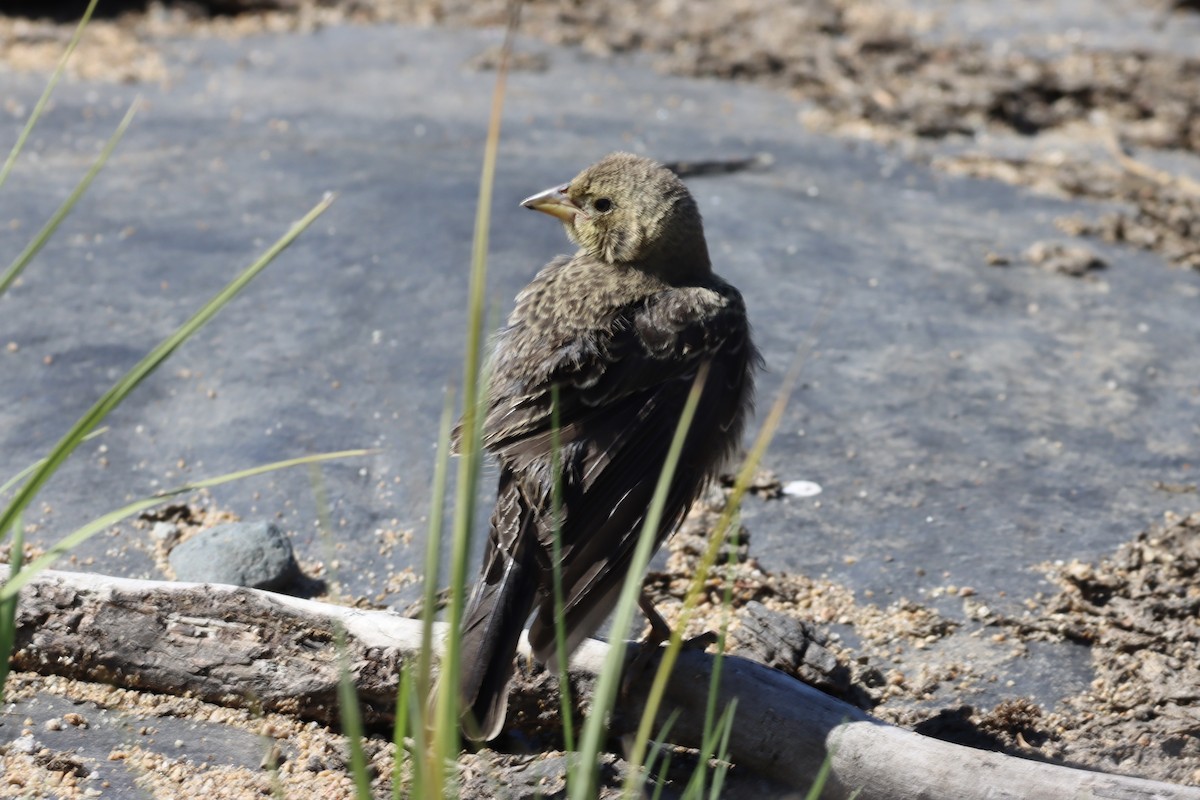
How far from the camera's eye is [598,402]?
3.30 meters

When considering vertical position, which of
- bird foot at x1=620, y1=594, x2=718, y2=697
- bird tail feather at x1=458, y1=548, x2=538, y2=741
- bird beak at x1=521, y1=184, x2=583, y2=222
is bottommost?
bird foot at x1=620, y1=594, x2=718, y2=697

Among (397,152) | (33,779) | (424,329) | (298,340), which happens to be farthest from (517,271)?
(33,779)

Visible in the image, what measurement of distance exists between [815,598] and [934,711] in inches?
22.8

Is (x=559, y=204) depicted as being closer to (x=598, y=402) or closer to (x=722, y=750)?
(x=598, y=402)

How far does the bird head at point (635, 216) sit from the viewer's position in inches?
144

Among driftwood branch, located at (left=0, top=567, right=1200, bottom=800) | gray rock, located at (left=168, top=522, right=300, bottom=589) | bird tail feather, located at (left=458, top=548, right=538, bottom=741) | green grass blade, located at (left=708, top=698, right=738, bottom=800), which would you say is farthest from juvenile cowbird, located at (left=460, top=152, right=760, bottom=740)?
gray rock, located at (left=168, top=522, right=300, bottom=589)

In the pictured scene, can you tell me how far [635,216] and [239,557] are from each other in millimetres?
1426

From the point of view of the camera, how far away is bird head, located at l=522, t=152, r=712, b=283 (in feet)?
12.0

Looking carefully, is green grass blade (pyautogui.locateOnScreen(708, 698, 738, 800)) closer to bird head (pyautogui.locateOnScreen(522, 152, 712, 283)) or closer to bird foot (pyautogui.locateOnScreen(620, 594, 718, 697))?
bird foot (pyautogui.locateOnScreen(620, 594, 718, 697))

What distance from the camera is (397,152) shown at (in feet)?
22.0

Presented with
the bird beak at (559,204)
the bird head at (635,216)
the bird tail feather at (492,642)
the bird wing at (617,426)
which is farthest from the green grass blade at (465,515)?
the bird beak at (559,204)

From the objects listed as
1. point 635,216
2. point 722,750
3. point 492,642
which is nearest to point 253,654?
point 492,642

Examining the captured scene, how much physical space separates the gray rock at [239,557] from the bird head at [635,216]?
120cm

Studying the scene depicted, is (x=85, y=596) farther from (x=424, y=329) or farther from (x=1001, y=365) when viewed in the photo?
(x=1001, y=365)
